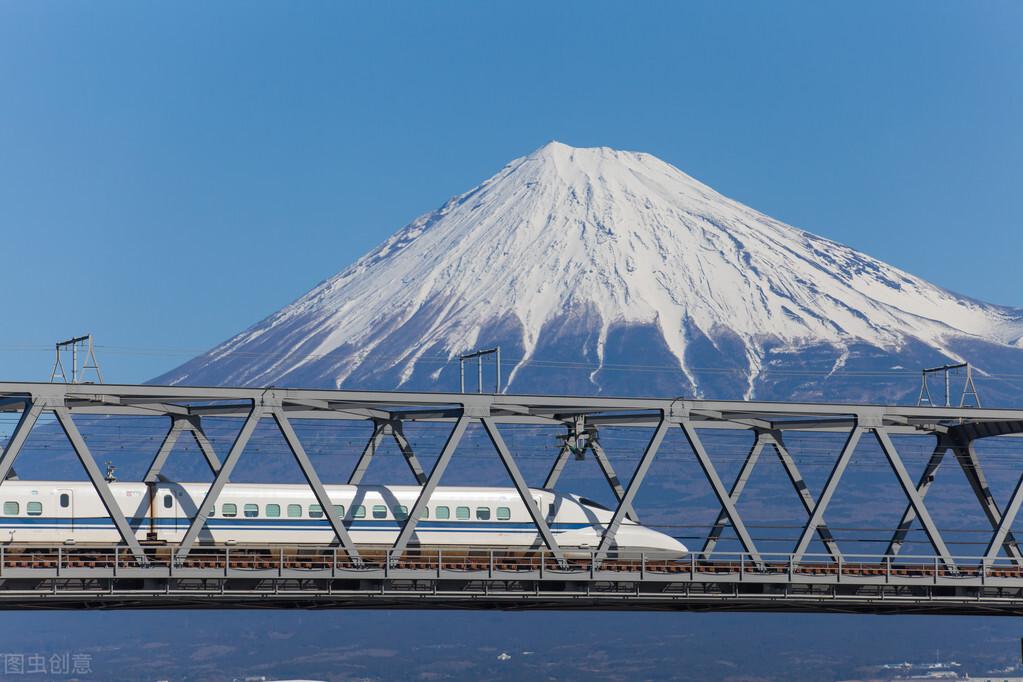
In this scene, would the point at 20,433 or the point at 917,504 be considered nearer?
the point at 20,433

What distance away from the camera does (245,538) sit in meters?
78.6

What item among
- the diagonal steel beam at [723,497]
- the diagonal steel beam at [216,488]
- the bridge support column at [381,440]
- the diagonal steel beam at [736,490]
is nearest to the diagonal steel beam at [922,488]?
the diagonal steel beam at [736,490]

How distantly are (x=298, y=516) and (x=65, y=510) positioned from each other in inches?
421

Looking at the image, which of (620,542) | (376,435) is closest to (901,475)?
(620,542)

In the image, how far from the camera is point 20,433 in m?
65.2

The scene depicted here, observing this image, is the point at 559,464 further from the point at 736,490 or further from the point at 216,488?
the point at 216,488

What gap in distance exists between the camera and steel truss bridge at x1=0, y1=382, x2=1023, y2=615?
214ft

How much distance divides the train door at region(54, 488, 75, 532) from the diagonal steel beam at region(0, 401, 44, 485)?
32.7 feet

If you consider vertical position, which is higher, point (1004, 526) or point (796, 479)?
point (796, 479)

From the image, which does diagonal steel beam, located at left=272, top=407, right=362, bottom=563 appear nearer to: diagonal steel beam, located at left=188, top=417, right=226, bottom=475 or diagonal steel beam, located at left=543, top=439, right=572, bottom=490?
diagonal steel beam, located at left=188, top=417, right=226, bottom=475

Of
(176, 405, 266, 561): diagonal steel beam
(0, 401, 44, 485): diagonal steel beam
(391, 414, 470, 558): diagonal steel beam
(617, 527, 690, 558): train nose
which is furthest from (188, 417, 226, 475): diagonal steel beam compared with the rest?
(617, 527, 690, 558): train nose

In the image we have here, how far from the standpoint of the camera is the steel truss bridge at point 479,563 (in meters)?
65.2

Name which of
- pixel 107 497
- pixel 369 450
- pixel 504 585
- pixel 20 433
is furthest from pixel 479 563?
pixel 20 433

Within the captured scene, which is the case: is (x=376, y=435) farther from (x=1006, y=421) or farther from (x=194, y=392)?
(x=1006, y=421)
